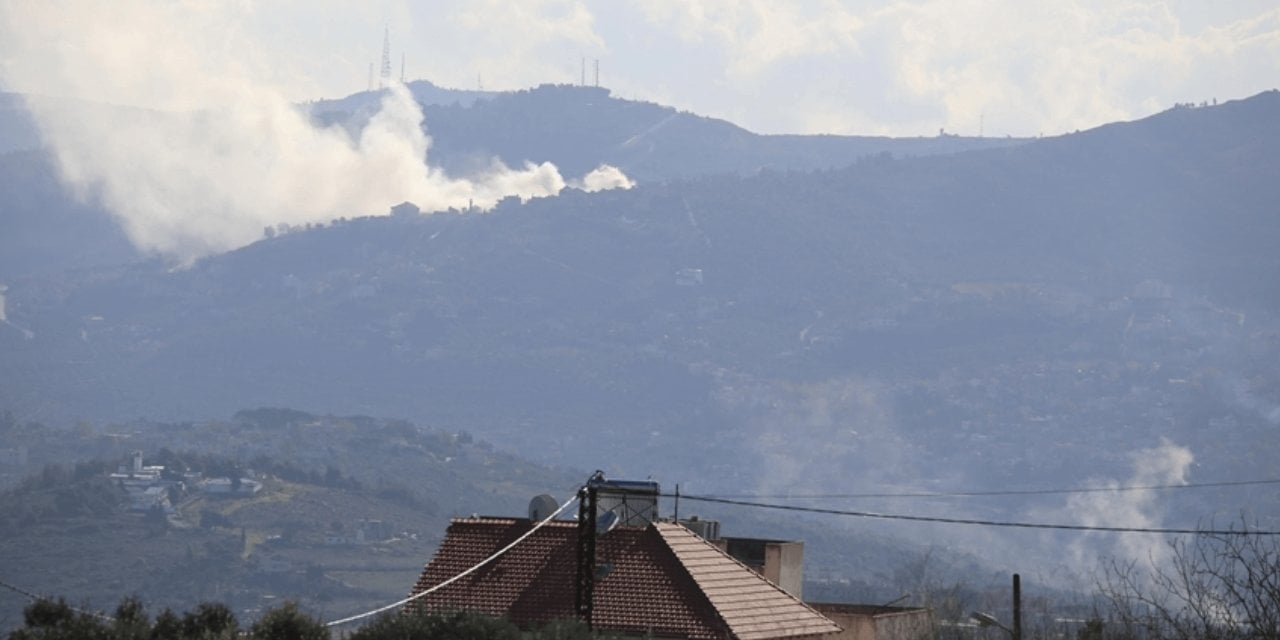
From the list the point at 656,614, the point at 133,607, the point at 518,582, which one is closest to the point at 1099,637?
the point at 656,614

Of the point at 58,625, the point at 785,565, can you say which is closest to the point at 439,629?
the point at 58,625

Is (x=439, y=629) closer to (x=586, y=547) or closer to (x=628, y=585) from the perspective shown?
(x=586, y=547)

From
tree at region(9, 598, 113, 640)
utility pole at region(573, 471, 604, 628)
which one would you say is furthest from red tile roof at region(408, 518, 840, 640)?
utility pole at region(573, 471, 604, 628)

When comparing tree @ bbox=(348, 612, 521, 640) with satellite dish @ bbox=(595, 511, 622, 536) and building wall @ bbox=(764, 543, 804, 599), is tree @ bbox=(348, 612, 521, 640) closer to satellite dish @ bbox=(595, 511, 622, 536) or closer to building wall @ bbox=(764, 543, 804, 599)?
satellite dish @ bbox=(595, 511, 622, 536)

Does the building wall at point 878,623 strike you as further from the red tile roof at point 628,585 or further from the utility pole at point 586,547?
the utility pole at point 586,547

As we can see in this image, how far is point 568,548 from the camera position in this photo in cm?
5766

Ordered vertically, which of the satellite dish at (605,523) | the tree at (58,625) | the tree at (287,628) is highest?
the satellite dish at (605,523)

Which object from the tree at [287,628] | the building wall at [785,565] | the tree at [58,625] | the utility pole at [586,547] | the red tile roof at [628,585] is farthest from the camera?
the building wall at [785,565]

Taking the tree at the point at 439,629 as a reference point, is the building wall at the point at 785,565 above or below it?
above

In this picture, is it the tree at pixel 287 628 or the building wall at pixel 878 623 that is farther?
the building wall at pixel 878 623

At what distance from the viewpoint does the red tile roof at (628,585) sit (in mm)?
54906

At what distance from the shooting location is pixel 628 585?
186 ft

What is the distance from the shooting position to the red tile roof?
54.9 meters

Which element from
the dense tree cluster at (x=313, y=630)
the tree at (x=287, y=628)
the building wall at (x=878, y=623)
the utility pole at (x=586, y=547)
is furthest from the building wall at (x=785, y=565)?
the utility pole at (x=586, y=547)
